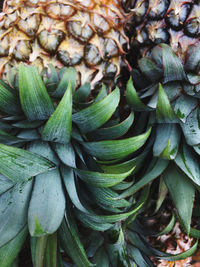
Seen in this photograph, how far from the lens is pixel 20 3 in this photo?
868 millimetres

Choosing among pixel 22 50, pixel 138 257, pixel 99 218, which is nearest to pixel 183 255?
pixel 138 257

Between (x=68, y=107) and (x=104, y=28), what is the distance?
1.11 feet

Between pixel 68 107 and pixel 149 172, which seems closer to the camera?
pixel 68 107

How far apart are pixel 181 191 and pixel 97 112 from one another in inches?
15.3

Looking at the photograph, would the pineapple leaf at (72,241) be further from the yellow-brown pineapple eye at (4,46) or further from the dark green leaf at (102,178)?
the yellow-brown pineapple eye at (4,46)

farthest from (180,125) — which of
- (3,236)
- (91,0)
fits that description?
(3,236)

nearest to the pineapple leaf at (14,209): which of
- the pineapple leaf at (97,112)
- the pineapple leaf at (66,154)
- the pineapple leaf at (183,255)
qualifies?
the pineapple leaf at (66,154)

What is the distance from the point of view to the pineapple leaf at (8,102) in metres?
0.76

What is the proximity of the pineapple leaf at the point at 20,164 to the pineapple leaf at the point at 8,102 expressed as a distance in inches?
6.9

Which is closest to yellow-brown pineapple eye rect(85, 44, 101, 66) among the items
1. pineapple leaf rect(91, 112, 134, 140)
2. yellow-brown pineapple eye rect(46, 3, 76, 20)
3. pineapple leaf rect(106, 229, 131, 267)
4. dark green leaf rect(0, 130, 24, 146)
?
yellow-brown pineapple eye rect(46, 3, 76, 20)

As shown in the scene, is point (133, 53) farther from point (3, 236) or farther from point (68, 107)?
point (3, 236)

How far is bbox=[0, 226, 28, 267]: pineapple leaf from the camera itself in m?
0.71

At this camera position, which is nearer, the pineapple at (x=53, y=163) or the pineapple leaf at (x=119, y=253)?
the pineapple at (x=53, y=163)

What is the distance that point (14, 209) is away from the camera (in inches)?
27.6
